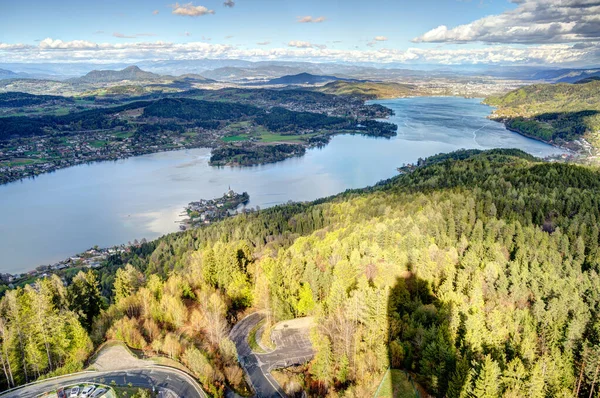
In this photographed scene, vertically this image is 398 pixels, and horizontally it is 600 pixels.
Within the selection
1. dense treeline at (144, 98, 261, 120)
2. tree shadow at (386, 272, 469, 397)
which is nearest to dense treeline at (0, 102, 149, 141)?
dense treeline at (144, 98, 261, 120)

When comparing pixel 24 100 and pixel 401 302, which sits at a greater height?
pixel 24 100

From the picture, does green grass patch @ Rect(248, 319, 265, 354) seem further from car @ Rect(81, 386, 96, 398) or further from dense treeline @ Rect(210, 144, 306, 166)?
dense treeline @ Rect(210, 144, 306, 166)

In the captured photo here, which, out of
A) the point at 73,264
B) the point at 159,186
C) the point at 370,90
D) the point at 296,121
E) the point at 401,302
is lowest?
the point at 73,264

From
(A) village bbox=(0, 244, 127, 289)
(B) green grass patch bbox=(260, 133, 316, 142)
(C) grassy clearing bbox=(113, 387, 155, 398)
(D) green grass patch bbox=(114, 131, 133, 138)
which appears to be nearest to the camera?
(C) grassy clearing bbox=(113, 387, 155, 398)

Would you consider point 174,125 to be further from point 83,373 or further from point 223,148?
point 83,373

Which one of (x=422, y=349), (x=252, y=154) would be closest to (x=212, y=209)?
(x=252, y=154)

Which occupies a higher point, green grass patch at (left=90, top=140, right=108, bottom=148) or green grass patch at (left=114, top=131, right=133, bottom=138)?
green grass patch at (left=114, top=131, right=133, bottom=138)

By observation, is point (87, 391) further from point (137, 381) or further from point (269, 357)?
point (269, 357)
